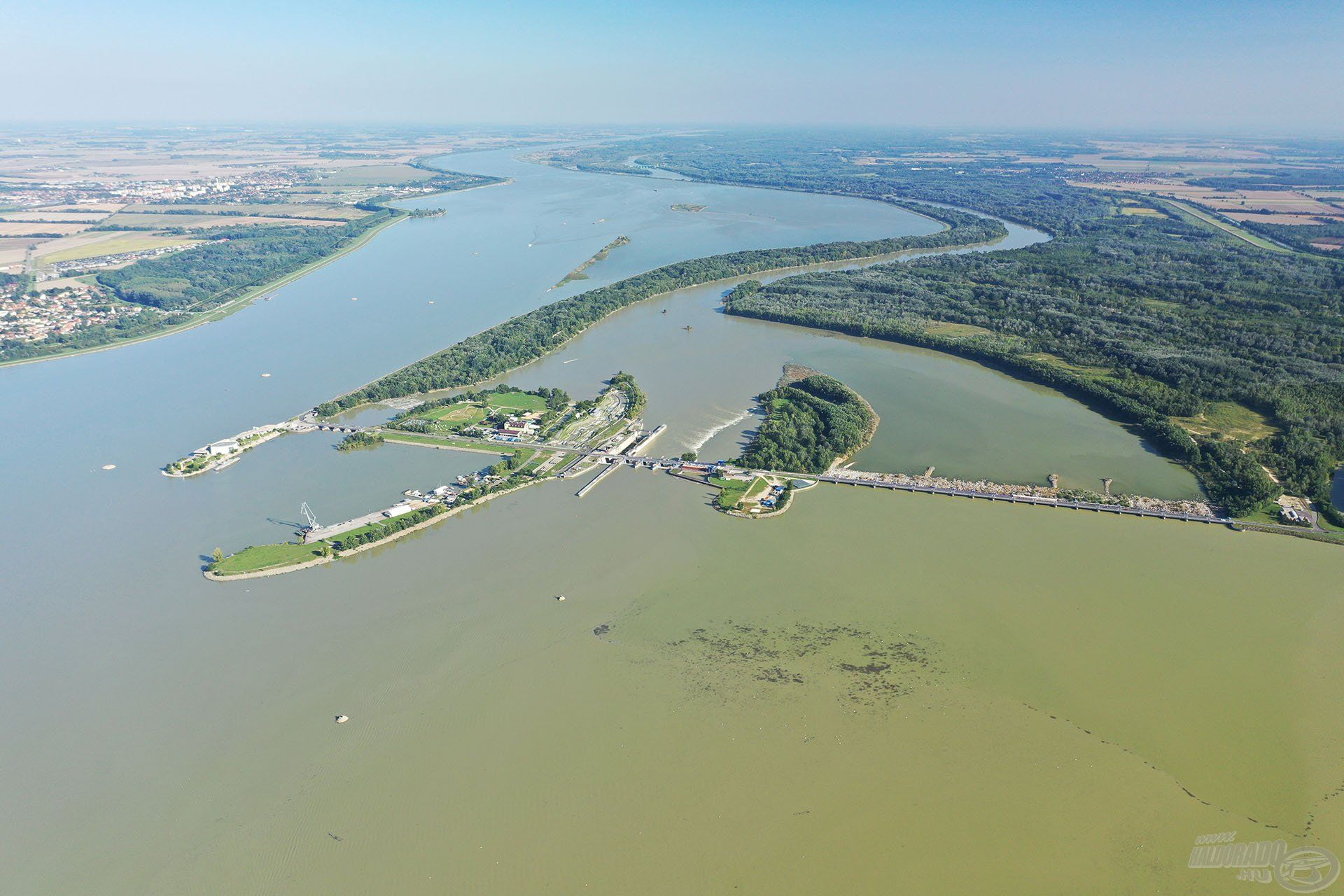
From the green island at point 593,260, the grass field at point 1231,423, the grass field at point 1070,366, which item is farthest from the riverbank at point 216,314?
the grass field at point 1231,423

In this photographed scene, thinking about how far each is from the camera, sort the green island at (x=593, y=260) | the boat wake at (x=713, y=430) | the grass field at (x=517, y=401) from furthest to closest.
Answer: the green island at (x=593, y=260), the grass field at (x=517, y=401), the boat wake at (x=713, y=430)

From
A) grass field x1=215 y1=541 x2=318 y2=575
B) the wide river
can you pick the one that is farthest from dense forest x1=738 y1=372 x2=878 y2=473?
grass field x1=215 y1=541 x2=318 y2=575

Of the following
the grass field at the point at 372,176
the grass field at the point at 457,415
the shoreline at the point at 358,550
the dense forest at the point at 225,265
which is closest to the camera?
the shoreline at the point at 358,550

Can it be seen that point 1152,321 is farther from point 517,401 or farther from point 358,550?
point 358,550

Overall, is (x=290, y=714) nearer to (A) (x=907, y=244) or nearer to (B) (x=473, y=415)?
(B) (x=473, y=415)

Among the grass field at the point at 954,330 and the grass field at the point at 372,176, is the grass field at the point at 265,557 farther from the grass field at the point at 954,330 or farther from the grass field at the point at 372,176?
the grass field at the point at 372,176

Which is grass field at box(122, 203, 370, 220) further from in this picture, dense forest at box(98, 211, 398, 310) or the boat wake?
the boat wake

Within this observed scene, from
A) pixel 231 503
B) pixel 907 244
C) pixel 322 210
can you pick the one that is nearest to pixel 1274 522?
pixel 231 503
